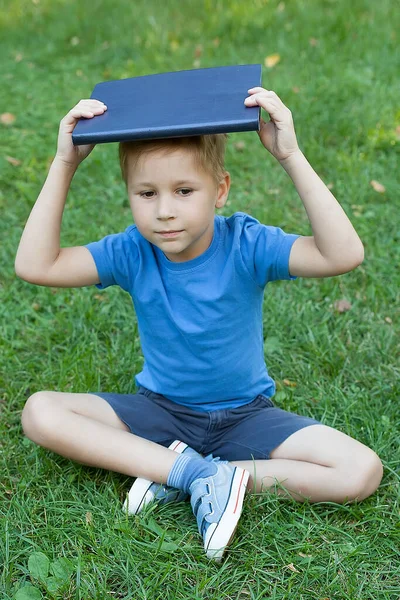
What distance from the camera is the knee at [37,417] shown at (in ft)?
7.88

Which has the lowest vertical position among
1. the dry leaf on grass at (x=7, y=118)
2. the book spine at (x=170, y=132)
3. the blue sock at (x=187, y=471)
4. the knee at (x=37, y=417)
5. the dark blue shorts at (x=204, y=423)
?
the blue sock at (x=187, y=471)

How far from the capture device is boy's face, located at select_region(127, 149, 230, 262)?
213 cm

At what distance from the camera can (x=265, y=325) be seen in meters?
3.23

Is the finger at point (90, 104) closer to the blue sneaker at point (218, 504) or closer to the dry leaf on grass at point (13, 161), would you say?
the blue sneaker at point (218, 504)

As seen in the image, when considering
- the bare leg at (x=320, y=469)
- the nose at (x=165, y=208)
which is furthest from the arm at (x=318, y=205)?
the bare leg at (x=320, y=469)

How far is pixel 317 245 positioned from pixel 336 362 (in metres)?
0.93

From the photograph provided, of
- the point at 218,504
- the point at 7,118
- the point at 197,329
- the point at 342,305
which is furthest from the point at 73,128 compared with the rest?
the point at 7,118

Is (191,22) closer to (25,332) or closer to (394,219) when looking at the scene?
(394,219)

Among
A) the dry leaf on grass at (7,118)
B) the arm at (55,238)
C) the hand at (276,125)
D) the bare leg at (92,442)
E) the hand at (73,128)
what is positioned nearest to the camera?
the hand at (276,125)

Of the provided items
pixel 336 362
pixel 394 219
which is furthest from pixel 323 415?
pixel 394 219

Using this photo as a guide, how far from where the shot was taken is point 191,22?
21.1ft

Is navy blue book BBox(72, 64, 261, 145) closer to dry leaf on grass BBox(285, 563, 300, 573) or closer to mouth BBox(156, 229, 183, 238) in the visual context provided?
mouth BBox(156, 229, 183, 238)

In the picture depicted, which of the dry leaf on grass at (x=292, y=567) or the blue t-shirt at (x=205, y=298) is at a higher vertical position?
the blue t-shirt at (x=205, y=298)

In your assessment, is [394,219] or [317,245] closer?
[317,245]
